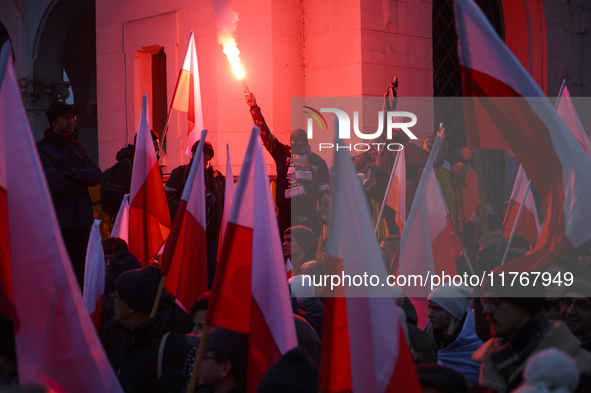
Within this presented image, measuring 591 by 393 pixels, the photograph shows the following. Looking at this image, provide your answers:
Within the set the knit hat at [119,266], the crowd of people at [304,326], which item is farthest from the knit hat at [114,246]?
the knit hat at [119,266]

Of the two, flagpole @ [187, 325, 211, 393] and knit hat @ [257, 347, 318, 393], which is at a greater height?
knit hat @ [257, 347, 318, 393]

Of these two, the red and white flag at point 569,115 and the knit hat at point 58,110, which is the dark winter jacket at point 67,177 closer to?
the knit hat at point 58,110

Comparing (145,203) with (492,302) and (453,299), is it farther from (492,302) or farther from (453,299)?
(492,302)

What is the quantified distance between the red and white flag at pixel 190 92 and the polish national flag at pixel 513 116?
368 centimetres

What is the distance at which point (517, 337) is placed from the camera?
2.56 metres

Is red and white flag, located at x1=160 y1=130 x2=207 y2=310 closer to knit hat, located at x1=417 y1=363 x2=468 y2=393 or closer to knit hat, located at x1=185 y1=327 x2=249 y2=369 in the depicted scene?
knit hat, located at x1=185 y1=327 x2=249 y2=369

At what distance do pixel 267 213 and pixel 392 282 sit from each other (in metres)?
2.18

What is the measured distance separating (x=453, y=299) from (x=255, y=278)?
1.50m

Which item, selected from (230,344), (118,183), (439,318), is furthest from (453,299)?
(118,183)

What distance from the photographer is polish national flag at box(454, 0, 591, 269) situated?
3262mm

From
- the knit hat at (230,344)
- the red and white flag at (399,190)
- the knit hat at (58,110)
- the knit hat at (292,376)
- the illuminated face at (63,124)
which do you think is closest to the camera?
the knit hat at (292,376)

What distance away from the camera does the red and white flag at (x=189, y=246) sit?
4125mm

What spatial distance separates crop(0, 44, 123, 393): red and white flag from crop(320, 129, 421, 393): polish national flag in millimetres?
887

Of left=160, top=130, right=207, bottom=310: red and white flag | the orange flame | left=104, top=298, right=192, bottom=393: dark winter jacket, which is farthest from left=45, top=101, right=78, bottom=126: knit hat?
left=104, top=298, right=192, bottom=393: dark winter jacket
